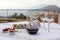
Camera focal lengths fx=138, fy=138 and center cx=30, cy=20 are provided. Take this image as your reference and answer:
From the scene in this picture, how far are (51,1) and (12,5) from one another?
65.5 inches

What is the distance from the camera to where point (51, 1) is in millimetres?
5750

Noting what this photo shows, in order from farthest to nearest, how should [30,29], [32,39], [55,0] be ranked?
[55,0] < [30,29] < [32,39]

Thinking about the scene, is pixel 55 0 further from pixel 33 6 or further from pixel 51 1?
pixel 33 6

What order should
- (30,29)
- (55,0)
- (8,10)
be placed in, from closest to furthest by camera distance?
(30,29), (55,0), (8,10)

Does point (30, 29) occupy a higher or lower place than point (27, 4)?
lower

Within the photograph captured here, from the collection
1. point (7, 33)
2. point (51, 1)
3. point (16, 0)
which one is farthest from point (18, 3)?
point (7, 33)

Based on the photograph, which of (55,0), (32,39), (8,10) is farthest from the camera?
(8,10)

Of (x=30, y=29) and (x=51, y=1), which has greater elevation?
(x=51, y=1)

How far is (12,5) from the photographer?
19.4 feet

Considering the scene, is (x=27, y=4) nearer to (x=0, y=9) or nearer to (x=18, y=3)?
(x=18, y=3)

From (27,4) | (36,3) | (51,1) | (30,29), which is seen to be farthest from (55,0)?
(30,29)

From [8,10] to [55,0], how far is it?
207 centimetres

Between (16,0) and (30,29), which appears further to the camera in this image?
(16,0)

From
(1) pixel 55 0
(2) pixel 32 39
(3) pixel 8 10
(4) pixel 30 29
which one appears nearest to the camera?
(2) pixel 32 39
